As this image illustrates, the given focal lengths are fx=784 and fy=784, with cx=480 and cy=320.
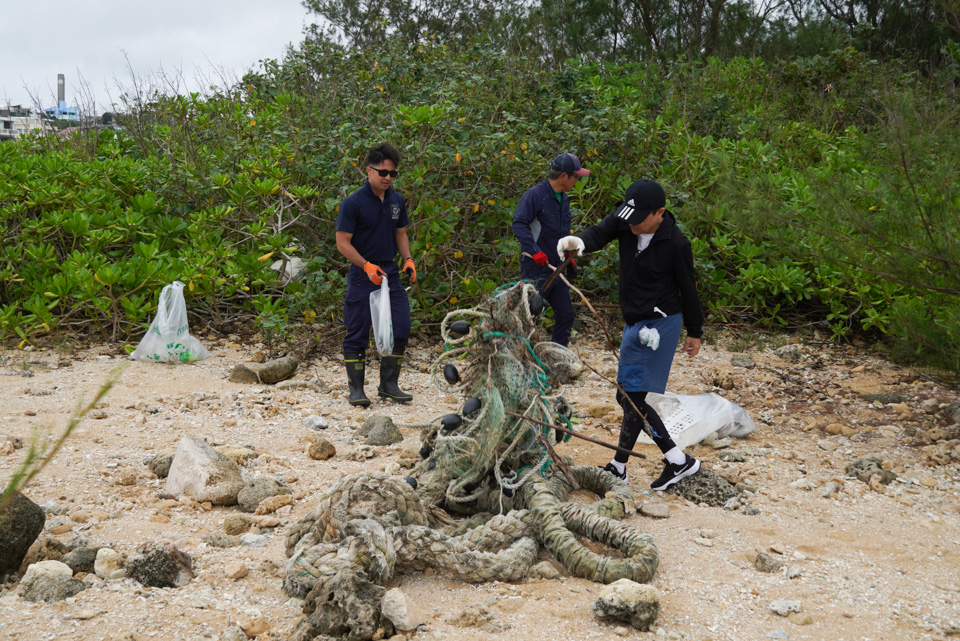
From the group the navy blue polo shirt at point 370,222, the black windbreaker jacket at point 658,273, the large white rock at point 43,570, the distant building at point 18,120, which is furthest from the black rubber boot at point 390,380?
A: the distant building at point 18,120

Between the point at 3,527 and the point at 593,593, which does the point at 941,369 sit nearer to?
the point at 593,593

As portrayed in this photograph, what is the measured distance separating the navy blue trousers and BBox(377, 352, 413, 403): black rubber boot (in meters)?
0.16

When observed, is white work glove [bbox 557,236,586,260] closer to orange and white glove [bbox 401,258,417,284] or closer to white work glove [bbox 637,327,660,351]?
white work glove [bbox 637,327,660,351]

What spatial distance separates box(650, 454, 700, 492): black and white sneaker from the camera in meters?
3.93

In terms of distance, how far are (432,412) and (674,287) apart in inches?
84.0

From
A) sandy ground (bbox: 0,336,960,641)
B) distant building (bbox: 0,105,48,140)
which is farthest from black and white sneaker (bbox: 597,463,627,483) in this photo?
distant building (bbox: 0,105,48,140)

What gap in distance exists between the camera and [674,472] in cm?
393

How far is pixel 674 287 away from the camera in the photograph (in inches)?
152

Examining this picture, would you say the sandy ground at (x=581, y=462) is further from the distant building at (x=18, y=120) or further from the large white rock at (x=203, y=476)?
the distant building at (x=18, y=120)

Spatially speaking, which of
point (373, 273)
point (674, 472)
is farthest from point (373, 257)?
point (674, 472)

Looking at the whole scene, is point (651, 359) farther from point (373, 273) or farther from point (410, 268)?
point (410, 268)

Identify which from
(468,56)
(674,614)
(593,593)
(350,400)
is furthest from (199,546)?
(468,56)

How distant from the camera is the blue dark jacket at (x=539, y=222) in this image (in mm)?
5555

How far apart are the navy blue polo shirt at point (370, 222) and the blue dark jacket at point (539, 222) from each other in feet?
2.91
